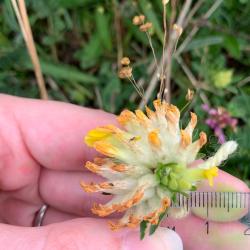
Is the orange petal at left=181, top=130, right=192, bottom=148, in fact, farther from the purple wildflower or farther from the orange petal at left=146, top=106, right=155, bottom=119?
the purple wildflower

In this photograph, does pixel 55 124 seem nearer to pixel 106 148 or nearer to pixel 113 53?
pixel 106 148

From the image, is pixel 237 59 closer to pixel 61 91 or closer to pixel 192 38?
pixel 192 38

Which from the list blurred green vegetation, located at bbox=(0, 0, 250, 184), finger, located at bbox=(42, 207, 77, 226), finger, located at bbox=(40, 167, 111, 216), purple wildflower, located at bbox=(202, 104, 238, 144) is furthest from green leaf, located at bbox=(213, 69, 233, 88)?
finger, located at bbox=(42, 207, 77, 226)

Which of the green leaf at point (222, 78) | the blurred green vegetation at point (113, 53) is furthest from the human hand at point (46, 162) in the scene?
the green leaf at point (222, 78)

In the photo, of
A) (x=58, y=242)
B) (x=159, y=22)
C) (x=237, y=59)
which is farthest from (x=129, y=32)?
(x=58, y=242)

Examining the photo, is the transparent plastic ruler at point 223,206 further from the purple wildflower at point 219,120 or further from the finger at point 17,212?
the finger at point 17,212
